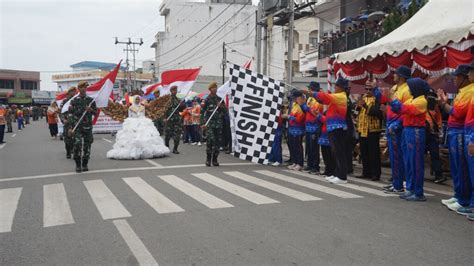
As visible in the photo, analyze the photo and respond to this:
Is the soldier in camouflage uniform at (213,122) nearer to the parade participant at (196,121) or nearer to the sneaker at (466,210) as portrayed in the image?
the sneaker at (466,210)

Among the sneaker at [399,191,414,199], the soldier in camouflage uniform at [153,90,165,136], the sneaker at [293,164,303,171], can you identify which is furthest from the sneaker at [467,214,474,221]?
the soldier in camouflage uniform at [153,90,165,136]

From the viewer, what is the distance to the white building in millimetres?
65250

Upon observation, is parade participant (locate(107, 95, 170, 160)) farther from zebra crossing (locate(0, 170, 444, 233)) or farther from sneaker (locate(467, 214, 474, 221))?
sneaker (locate(467, 214, 474, 221))

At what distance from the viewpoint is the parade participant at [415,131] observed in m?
6.72

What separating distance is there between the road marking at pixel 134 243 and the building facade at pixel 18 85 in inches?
3071

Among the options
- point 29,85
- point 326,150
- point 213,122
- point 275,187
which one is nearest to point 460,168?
point 275,187

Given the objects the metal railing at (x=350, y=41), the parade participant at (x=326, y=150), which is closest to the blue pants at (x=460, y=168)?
the parade participant at (x=326, y=150)

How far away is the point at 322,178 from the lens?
9344mm

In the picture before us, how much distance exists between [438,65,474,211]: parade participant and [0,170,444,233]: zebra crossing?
1.26 metres

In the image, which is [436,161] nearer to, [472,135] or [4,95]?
[472,135]

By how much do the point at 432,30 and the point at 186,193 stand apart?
19.4ft

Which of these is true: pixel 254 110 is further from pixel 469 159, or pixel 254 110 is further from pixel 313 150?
pixel 469 159

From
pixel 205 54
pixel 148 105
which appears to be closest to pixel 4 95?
pixel 205 54

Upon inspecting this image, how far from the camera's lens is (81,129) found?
10211 millimetres
